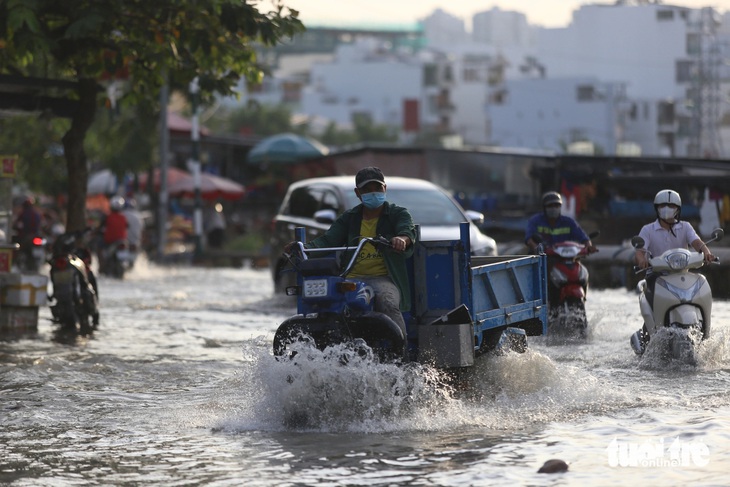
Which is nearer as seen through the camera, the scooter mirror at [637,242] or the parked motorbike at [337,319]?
the parked motorbike at [337,319]

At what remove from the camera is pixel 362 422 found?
8.51 meters

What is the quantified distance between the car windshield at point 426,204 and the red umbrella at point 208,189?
1954cm

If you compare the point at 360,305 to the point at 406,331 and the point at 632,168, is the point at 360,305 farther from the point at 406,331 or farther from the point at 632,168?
the point at 632,168

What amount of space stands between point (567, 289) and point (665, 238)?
7.06 ft

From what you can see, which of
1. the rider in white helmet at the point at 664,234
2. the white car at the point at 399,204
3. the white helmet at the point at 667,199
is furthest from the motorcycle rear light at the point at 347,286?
the white car at the point at 399,204

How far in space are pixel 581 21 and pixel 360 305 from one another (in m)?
101

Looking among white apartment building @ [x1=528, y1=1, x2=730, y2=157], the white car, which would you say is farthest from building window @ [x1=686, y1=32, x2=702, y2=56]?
the white car

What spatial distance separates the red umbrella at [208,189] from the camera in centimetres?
3672

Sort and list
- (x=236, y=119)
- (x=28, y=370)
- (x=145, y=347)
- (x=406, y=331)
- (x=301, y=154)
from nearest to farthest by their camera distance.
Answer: (x=406, y=331) < (x=28, y=370) < (x=145, y=347) < (x=301, y=154) < (x=236, y=119)

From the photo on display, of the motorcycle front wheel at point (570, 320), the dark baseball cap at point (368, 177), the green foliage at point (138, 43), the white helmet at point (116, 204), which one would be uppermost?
the green foliage at point (138, 43)

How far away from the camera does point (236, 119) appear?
79.6 metres

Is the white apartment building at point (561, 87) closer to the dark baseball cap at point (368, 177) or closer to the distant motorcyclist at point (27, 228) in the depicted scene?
the distant motorcyclist at point (27, 228)

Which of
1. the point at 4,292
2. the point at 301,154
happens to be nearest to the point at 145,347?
the point at 4,292

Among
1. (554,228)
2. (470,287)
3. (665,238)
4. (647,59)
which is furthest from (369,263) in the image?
(647,59)
